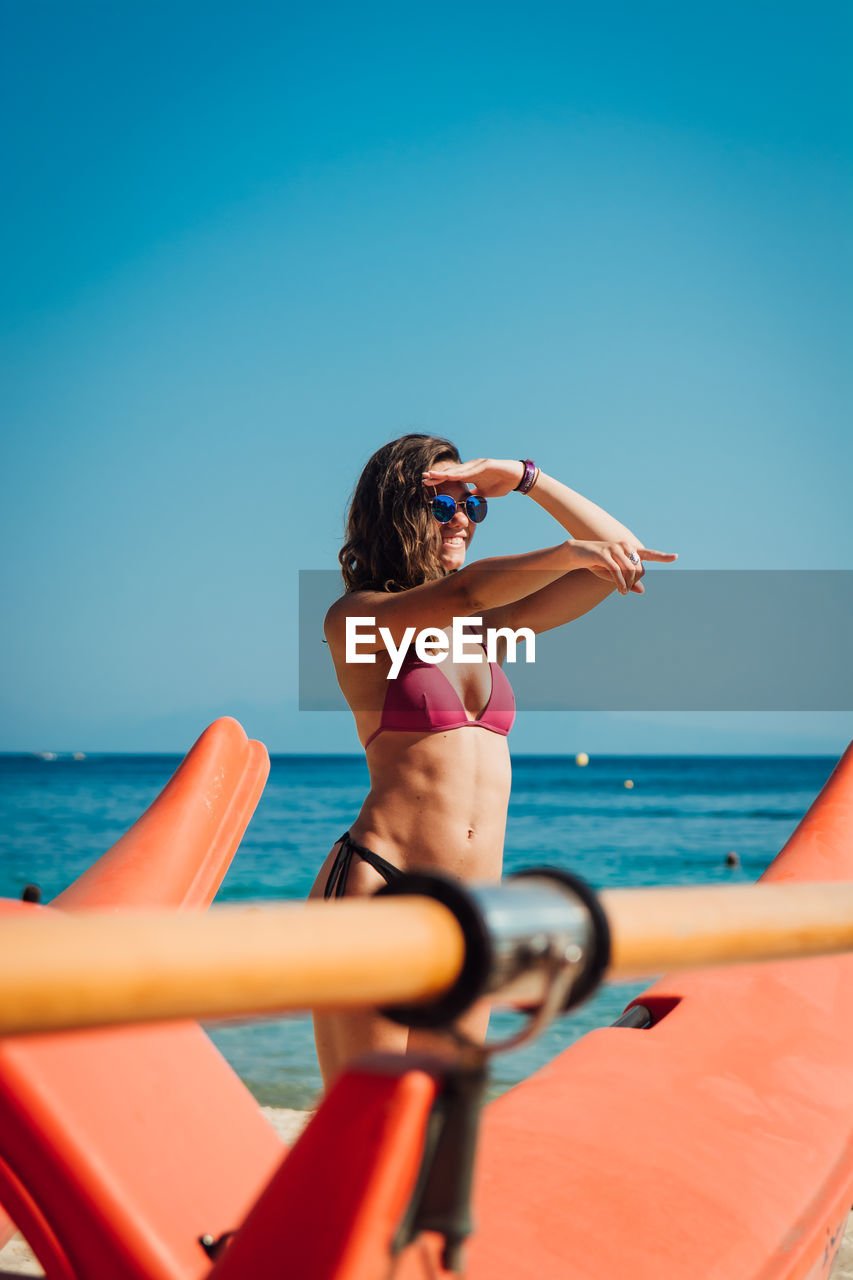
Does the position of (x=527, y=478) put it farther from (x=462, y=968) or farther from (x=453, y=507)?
(x=462, y=968)

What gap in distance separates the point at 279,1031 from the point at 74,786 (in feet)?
110

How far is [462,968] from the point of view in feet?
2.21

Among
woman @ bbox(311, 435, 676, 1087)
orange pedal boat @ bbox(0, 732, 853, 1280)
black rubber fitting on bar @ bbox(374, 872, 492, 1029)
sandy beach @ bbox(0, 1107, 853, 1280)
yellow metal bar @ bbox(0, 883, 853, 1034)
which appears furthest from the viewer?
sandy beach @ bbox(0, 1107, 853, 1280)

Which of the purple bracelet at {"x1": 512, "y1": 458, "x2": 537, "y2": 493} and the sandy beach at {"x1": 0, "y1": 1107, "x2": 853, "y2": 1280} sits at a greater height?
the purple bracelet at {"x1": 512, "y1": 458, "x2": 537, "y2": 493}

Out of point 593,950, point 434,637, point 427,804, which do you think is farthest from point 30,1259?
point 593,950

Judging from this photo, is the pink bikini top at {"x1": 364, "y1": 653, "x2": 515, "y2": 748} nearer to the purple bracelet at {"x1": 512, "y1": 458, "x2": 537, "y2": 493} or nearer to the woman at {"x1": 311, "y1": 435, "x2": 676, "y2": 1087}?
the woman at {"x1": 311, "y1": 435, "x2": 676, "y2": 1087}

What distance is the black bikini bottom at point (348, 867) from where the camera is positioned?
7.29 feet

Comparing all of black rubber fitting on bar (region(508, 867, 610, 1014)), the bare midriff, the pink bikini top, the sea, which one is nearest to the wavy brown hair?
the pink bikini top

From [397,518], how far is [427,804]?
0.67 m

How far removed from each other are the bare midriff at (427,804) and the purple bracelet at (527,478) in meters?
0.66

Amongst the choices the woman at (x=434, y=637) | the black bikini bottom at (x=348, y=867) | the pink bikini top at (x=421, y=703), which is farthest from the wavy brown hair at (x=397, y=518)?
the black bikini bottom at (x=348, y=867)

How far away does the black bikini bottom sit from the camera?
222cm

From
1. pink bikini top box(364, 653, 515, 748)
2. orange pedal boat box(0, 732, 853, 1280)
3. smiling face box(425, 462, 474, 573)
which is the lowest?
orange pedal boat box(0, 732, 853, 1280)

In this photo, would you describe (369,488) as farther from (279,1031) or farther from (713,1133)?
(279,1031)
